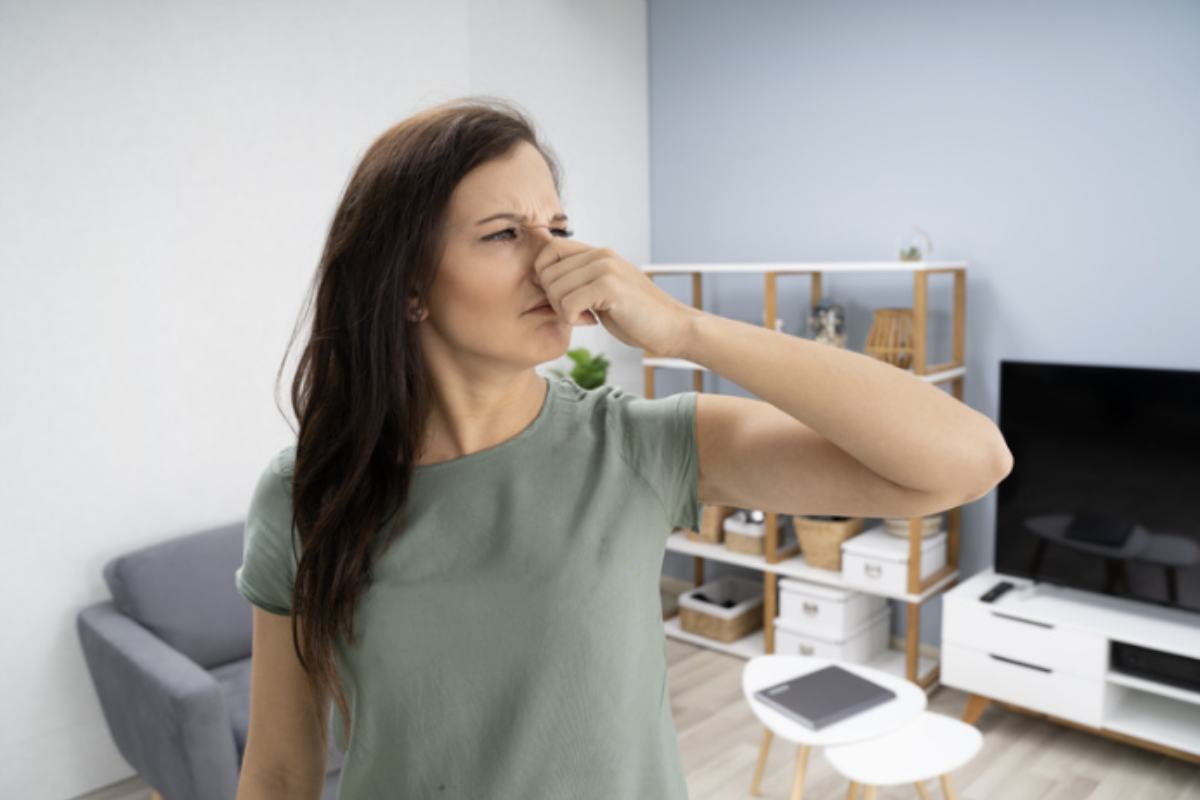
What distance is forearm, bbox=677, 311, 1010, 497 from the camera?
2.89ft

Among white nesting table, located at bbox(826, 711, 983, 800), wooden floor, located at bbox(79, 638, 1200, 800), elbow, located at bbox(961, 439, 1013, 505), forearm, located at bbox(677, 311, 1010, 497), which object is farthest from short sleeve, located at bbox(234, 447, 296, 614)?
wooden floor, located at bbox(79, 638, 1200, 800)

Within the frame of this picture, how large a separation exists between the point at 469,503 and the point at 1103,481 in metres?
2.64

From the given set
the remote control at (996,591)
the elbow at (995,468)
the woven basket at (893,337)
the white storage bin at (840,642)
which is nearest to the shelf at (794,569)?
the white storage bin at (840,642)

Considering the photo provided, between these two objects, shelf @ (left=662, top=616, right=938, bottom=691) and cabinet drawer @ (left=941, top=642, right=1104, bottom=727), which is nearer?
cabinet drawer @ (left=941, top=642, right=1104, bottom=727)

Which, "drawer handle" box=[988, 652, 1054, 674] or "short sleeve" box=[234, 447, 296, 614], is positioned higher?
"short sleeve" box=[234, 447, 296, 614]

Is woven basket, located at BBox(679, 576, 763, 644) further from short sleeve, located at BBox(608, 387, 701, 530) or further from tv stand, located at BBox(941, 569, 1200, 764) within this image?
short sleeve, located at BBox(608, 387, 701, 530)

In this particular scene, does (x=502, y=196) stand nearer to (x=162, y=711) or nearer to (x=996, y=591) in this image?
(x=162, y=711)

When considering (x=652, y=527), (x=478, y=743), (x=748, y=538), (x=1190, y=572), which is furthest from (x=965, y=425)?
(x=748, y=538)

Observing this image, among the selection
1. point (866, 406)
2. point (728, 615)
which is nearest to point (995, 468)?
point (866, 406)

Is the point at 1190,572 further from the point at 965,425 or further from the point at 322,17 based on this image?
the point at 322,17

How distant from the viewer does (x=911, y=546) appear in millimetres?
3387

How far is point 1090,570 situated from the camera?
10.2 ft

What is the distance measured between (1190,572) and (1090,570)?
0.28m

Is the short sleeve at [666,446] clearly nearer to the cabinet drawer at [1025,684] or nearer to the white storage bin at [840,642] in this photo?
the cabinet drawer at [1025,684]
